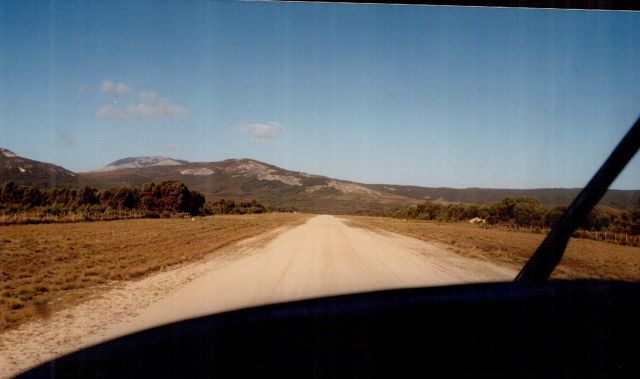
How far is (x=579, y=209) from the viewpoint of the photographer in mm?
1753

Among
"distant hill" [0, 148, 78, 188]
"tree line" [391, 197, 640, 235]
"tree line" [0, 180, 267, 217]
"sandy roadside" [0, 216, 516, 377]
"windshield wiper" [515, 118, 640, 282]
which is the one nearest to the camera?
"windshield wiper" [515, 118, 640, 282]

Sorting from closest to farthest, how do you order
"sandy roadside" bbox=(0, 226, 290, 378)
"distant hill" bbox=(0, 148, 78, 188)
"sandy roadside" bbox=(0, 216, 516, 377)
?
"sandy roadside" bbox=(0, 226, 290, 378), "sandy roadside" bbox=(0, 216, 516, 377), "distant hill" bbox=(0, 148, 78, 188)

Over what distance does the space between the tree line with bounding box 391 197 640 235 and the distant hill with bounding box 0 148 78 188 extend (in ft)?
403

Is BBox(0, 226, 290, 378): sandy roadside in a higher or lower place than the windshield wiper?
lower

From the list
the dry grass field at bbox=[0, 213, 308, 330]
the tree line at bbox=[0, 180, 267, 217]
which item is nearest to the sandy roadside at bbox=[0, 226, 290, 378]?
the dry grass field at bbox=[0, 213, 308, 330]

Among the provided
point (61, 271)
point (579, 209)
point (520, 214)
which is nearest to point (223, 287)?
point (61, 271)

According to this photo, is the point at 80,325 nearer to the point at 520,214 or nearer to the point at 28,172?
the point at 520,214

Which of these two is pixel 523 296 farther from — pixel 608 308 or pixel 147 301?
pixel 147 301

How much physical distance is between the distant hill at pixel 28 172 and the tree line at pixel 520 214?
4837 inches

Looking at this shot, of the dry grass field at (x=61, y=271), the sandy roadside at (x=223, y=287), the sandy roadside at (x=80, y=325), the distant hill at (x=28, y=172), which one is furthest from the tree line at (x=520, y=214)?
the distant hill at (x=28, y=172)

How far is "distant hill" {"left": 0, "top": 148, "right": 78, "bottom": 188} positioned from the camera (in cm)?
15012

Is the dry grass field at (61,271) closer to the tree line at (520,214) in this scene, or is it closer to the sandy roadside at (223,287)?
the sandy roadside at (223,287)

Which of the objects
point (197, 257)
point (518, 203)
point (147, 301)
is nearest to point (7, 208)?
point (197, 257)

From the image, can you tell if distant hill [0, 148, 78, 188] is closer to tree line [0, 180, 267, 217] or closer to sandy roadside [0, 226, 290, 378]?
tree line [0, 180, 267, 217]
